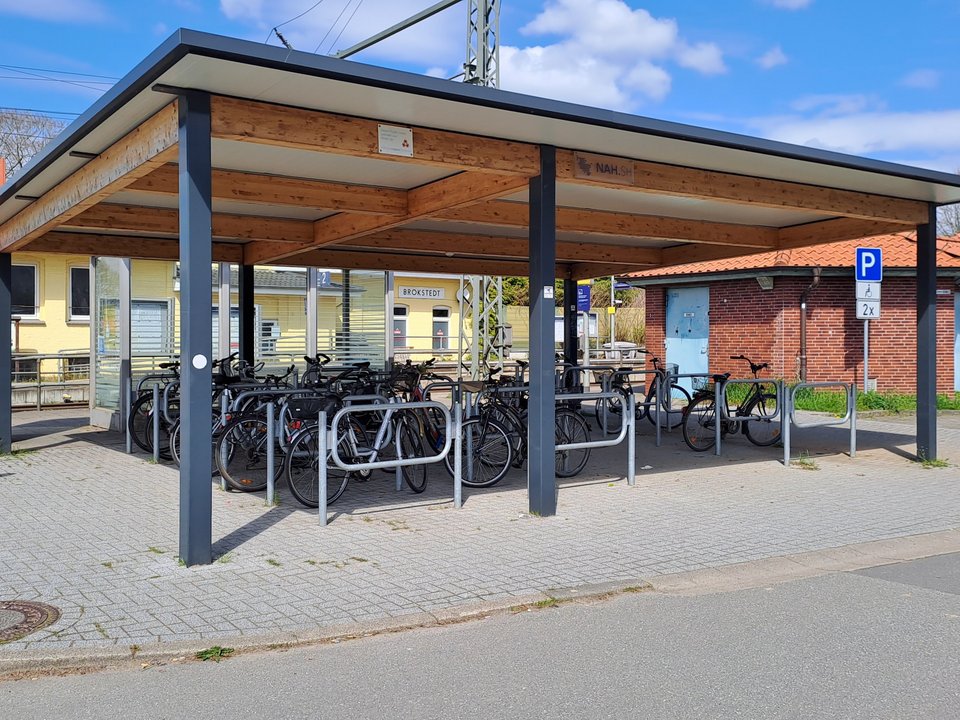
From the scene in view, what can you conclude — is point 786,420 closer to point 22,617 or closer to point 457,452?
point 457,452

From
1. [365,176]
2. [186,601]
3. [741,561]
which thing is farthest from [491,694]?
[365,176]

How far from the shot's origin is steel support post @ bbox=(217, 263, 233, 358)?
16.0 m

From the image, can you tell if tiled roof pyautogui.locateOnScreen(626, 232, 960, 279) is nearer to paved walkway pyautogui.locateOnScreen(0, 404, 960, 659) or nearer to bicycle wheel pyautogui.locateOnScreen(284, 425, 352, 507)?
paved walkway pyautogui.locateOnScreen(0, 404, 960, 659)

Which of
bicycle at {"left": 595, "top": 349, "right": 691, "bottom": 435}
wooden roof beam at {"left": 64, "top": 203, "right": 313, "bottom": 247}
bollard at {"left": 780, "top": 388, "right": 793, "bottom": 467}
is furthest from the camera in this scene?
bicycle at {"left": 595, "top": 349, "right": 691, "bottom": 435}

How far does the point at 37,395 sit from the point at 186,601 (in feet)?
47.7

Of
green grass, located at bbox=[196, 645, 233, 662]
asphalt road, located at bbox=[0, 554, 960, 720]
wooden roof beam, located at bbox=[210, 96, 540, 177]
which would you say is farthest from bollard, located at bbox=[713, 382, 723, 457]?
green grass, located at bbox=[196, 645, 233, 662]

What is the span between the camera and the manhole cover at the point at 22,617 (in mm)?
4659

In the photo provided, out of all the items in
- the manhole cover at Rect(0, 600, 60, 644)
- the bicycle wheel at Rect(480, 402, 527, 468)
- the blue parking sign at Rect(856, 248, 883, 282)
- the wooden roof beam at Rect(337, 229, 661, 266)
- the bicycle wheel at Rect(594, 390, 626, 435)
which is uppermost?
the wooden roof beam at Rect(337, 229, 661, 266)

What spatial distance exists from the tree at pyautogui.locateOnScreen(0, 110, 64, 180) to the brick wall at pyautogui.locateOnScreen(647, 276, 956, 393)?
26.3 m

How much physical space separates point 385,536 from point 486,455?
2319 millimetres

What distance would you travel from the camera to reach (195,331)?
5969 mm

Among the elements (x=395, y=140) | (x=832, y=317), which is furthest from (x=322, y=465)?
(x=832, y=317)

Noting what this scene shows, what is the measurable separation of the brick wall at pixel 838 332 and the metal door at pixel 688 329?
128cm

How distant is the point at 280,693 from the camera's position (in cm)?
402
